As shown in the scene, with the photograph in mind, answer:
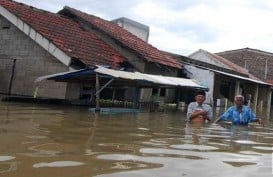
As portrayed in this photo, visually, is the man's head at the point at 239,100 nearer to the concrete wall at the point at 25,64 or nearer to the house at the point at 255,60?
the concrete wall at the point at 25,64

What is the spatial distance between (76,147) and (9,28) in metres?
13.7

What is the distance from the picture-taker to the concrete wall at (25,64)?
1717 cm

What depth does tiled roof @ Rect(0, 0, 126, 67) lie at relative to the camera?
17.2 meters

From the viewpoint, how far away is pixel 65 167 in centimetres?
432

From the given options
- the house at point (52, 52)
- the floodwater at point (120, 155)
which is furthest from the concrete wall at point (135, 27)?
the floodwater at point (120, 155)

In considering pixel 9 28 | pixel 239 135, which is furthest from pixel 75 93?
pixel 239 135

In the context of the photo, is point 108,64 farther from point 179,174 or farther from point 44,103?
point 179,174

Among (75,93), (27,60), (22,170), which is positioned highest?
(27,60)

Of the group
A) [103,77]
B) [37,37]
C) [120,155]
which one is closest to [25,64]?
[37,37]

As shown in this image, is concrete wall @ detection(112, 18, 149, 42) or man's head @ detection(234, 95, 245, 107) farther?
concrete wall @ detection(112, 18, 149, 42)

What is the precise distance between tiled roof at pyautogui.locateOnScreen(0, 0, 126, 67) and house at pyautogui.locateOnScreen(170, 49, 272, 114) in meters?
5.74

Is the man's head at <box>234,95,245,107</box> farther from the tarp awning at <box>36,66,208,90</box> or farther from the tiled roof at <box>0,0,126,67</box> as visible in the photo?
the tiled roof at <box>0,0,126,67</box>

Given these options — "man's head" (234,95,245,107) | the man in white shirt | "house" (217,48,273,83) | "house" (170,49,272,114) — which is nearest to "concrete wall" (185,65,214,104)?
"house" (170,49,272,114)

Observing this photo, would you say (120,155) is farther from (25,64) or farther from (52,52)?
(25,64)
